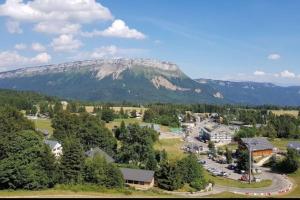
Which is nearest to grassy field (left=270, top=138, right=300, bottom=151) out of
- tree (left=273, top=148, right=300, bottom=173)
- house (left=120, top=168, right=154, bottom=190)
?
tree (left=273, top=148, right=300, bottom=173)

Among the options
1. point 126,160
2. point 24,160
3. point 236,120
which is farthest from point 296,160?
point 236,120

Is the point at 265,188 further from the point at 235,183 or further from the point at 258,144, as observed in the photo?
the point at 258,144

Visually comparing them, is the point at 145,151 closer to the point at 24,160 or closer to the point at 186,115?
the point at 24,160

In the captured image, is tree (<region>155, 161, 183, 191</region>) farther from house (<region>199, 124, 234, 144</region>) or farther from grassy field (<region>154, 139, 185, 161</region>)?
house (<region>199, 124, 234, 144</region>)

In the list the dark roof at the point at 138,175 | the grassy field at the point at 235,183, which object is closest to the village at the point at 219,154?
the dark roof at the point at 138,175

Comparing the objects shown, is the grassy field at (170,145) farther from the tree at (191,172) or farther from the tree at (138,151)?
the tree at (191,172)

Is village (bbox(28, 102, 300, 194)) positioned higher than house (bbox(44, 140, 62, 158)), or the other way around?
house (bbox(44, 140, 62, 158))

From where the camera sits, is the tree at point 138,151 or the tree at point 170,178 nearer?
the tree at point 170,178

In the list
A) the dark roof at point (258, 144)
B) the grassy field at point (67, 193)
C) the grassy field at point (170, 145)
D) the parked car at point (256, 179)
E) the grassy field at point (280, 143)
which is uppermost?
the grassy field at point (67, 193)

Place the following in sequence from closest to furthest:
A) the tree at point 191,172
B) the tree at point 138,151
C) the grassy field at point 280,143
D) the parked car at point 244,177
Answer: the tree at point 191,172 < the tree at point 138,151 < the parked car at point 244,177 < the grassy field at point 280,143
